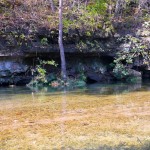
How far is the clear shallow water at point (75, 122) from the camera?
551cm

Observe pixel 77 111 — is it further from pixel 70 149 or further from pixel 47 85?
pixel 47 85

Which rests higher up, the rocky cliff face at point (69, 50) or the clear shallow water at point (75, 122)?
the rocky cliff face at point (69, 50)

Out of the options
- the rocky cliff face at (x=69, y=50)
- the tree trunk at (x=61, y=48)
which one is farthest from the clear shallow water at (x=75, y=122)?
the rocky cliff face at (x=69, y=50)

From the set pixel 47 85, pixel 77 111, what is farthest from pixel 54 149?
pixel 47 85

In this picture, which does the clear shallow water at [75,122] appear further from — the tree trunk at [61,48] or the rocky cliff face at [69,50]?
the rocky cliff face at [69,50]

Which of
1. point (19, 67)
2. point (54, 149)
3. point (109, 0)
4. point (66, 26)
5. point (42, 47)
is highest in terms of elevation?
point (109, 0)

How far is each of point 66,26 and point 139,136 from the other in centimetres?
1030

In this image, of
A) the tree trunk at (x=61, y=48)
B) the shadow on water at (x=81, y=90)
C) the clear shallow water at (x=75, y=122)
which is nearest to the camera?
the clear shallow water at (x=75, y=122)

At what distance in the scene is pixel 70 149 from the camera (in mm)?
5129

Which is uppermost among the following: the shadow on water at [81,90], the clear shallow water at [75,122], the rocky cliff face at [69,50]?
the rocky cliff face at [69,50]

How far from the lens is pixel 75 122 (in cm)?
707

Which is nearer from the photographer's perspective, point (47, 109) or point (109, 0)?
point (47, 109)

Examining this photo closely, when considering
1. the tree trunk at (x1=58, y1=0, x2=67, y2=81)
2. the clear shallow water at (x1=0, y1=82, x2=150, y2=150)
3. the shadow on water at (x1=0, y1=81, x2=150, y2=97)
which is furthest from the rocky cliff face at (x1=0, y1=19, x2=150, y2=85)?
the clear shallow water at (x1=0, y1=82, x2=150, y2=150)

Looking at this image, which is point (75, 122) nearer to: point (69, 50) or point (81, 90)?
point (81, 90)
